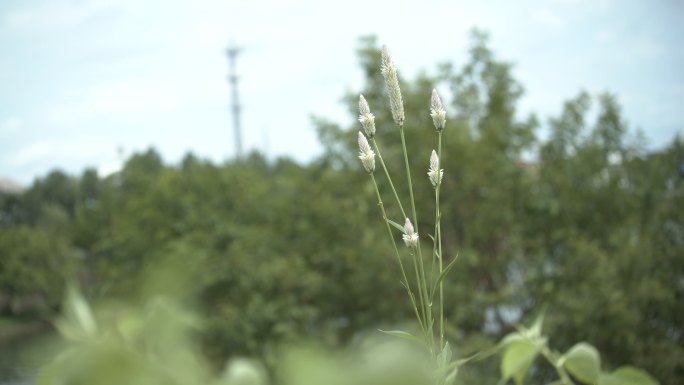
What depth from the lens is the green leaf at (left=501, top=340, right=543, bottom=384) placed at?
109cm

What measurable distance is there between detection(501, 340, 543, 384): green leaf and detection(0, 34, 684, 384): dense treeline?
7010 mm

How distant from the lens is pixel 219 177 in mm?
16438

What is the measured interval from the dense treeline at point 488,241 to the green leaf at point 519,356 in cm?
701

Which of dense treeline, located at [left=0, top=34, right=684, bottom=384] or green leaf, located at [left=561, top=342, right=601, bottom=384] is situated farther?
dense treeline, located at [left=0, top=34, right=684, bottom=384]

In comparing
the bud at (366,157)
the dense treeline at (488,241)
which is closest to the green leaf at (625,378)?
the bud at (366,157)

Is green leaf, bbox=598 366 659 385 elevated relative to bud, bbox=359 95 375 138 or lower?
lower

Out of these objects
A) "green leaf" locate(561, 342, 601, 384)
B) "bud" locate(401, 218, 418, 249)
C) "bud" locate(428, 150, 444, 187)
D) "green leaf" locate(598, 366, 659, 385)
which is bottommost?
"green leaf" locate(598, 366, 659, 385)

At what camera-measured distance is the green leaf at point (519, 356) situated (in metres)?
1.09

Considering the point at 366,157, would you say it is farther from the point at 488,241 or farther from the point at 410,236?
the point at 488,241

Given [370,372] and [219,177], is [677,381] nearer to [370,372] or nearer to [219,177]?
[370,372]

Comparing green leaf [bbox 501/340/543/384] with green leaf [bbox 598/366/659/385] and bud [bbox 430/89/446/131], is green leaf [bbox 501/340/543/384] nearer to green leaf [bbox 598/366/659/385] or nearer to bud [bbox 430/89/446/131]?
green leaf [bbox 598/366/659/385]

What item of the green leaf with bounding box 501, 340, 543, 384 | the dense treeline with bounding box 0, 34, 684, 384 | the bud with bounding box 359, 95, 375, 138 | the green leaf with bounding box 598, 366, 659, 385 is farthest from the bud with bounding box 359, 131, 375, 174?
the dense treeline with bounding box 0, 34, 684, 384

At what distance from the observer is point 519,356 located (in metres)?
1.10

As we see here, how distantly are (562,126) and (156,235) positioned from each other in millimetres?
8610
